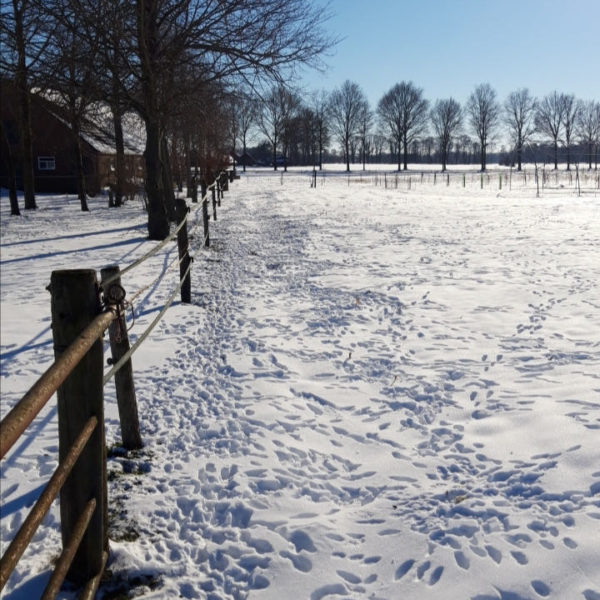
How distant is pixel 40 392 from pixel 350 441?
3.04 m

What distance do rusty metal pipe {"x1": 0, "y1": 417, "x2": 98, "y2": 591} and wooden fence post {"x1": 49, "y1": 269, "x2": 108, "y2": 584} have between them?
0.12m

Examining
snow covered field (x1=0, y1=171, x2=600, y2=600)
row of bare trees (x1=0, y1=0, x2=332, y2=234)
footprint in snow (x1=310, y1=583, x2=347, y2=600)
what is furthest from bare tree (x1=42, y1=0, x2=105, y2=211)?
footprint in snow (x1=310, y1=583, x2=347, y2=600)

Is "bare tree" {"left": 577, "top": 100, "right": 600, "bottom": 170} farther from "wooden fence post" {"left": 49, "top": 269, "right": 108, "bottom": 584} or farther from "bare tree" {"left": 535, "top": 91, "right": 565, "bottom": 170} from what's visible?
"wooden fence post" {"left": 49, "top": 269, "right": 108, "bottom": 584}

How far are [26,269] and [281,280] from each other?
214 inches

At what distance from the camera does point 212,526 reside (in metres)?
3.32

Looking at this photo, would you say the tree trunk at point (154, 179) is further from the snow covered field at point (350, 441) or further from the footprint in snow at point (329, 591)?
the footprint in snow at point (329, 591)

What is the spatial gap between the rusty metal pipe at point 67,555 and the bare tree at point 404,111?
9329 cm

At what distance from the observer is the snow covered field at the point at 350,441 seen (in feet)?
9.57

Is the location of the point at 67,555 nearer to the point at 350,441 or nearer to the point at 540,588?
the point at 540,588

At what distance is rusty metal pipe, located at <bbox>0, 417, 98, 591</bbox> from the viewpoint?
152 centimetres

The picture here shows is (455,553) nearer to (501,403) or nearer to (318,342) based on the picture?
(501,403)

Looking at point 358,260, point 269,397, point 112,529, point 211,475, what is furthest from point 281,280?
point 112,529

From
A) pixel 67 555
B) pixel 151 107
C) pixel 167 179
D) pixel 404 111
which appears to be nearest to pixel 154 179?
pixel 151 107

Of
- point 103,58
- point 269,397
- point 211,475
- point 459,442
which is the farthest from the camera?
point 103,58
